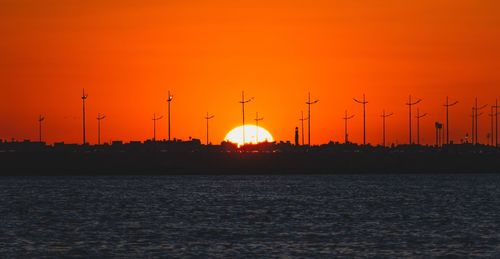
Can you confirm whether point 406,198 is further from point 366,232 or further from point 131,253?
point 131,253

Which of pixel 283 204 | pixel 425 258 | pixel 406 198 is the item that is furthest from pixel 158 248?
pixel 406 198

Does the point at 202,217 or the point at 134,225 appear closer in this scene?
the point at 134,225

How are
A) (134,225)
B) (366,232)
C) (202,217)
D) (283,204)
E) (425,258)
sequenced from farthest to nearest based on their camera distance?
1. (283,204)
2. (202,217)
3. (134,225)
4. (366,232)
5. (425,258)

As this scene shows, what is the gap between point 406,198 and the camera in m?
188

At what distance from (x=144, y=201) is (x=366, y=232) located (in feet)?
230

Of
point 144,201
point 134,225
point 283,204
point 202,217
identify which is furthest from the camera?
point 144,201

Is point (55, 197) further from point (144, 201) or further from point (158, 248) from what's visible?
point (158, 248)

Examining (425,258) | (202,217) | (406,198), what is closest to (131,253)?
(425,258)

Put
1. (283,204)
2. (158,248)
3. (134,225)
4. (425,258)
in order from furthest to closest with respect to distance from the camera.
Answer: (283,204), (134,225), (158,248), (425,258)

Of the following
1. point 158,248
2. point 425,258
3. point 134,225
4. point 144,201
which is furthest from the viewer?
point 144,201

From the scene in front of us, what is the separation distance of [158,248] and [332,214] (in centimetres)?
4625

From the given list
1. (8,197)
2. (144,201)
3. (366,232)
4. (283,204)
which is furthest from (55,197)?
(366,232)

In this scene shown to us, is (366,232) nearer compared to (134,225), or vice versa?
(366,232)

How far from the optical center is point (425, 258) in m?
87.4
